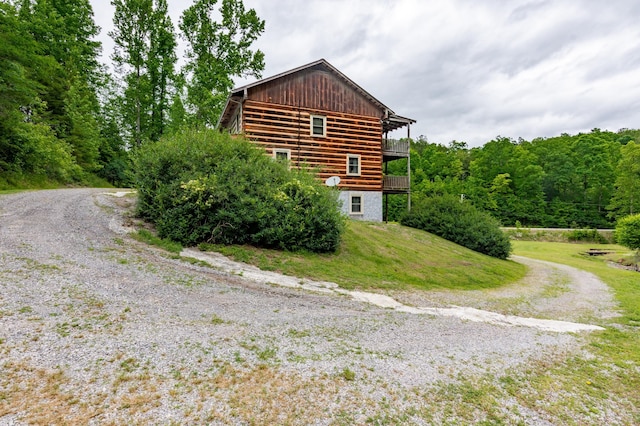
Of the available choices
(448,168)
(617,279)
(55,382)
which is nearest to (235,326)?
(55,382)

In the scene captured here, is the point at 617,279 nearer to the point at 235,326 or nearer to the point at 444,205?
the point at 444,205

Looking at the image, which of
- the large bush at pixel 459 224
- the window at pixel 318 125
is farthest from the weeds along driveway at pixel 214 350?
the large bush at pixel 459 224

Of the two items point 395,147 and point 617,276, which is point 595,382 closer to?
point 617,276

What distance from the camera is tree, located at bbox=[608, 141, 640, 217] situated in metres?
45.8

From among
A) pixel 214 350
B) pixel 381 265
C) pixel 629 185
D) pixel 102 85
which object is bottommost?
pixel 381 265

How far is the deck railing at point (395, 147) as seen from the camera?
22712 millimetres

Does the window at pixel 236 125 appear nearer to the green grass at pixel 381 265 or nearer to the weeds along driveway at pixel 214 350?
the green grass at pixel 381 265

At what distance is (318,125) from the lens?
66.3 ft

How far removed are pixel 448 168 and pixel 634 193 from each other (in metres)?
27.1

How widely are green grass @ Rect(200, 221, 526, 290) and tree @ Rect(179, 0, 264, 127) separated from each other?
866 inches

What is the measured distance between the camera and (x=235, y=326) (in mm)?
4844

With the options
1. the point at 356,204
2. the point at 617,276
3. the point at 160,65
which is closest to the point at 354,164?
the point at 356,204

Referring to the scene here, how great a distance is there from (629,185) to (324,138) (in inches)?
2021

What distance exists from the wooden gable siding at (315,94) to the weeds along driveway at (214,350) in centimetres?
1402
